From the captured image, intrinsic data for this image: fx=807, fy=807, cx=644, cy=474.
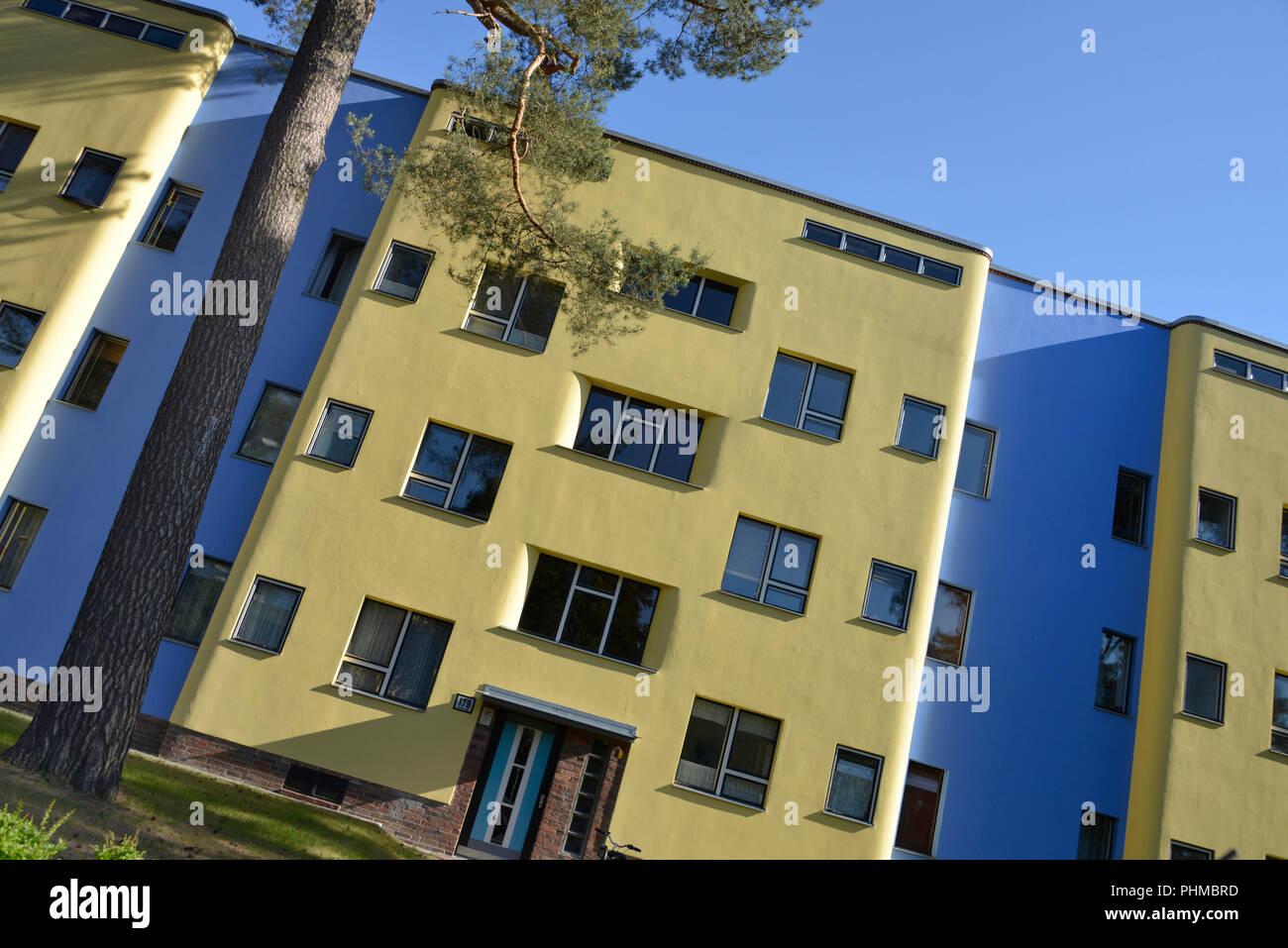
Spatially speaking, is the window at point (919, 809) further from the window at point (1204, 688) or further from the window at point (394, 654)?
the window at point (394, 654)

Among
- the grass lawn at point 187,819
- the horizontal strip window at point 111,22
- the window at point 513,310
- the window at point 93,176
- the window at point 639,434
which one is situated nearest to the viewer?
the grass lawn at point 187,819

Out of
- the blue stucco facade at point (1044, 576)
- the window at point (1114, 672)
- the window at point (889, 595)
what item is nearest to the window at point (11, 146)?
the window at point (889, 595)

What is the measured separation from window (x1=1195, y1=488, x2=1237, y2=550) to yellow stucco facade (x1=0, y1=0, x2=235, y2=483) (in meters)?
20.9

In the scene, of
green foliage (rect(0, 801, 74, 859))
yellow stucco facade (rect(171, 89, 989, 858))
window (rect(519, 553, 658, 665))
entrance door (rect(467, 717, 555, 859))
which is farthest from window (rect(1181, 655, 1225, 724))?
green foliage (rect(0, 801, 74, 859))

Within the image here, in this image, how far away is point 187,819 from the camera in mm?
9031

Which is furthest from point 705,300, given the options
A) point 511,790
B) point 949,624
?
point 511,790

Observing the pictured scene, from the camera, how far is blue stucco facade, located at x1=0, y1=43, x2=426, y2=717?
13688mm

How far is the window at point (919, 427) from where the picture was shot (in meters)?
15.4

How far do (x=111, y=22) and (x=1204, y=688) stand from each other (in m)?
25.1

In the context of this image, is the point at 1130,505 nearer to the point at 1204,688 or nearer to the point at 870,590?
the point at 1204,688

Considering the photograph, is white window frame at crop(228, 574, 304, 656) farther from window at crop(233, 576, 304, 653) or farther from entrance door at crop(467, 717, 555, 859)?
entrance door at crop(467, 717, 555, 859)

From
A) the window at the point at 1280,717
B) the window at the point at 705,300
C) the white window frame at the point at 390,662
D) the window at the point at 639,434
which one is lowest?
the white window frame at the point at 390,662

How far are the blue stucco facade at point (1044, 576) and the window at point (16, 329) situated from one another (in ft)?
57.4

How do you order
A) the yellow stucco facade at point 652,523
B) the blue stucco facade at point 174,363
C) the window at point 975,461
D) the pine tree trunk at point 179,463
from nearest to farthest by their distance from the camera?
the pine tree trunk at point 179,463, the yellow stucco facade at point 652,523, the blue stucco facade at point 174,363, the window at point 975,461
